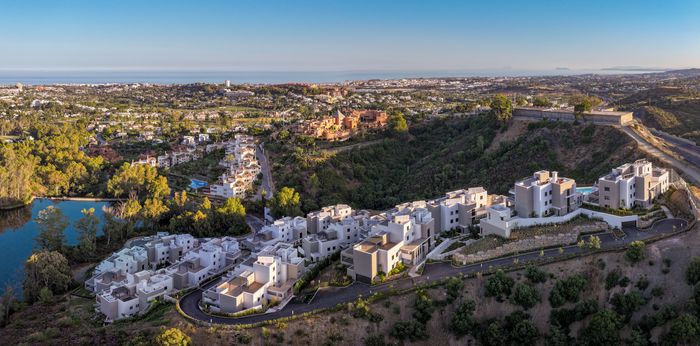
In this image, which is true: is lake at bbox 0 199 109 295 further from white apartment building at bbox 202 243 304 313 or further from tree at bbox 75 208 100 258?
white apartment building at bbox 202 243 304 313

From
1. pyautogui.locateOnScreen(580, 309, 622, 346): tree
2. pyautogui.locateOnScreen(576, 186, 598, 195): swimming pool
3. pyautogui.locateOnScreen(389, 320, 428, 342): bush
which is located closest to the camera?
pyautogui.locateOnScreen(580, 309, 622, 346): tree

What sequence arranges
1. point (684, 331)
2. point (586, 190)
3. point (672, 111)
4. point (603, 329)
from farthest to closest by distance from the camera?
point (672, 111)
point (586, 190)
point (603, 329)
point (684, 331)

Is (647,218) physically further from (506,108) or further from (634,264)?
(506,108)

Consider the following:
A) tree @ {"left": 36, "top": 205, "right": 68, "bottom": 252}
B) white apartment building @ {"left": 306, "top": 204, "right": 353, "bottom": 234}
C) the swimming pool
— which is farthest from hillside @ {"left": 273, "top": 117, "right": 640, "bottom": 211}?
tree @ {"left": 36, "top": 205, "right": 68, "bottom": 252}

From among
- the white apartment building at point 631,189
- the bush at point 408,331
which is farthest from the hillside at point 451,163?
the bush at point 408,331

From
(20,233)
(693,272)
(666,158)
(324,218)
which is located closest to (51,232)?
(20,233)

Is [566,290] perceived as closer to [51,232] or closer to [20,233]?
[51,232]
